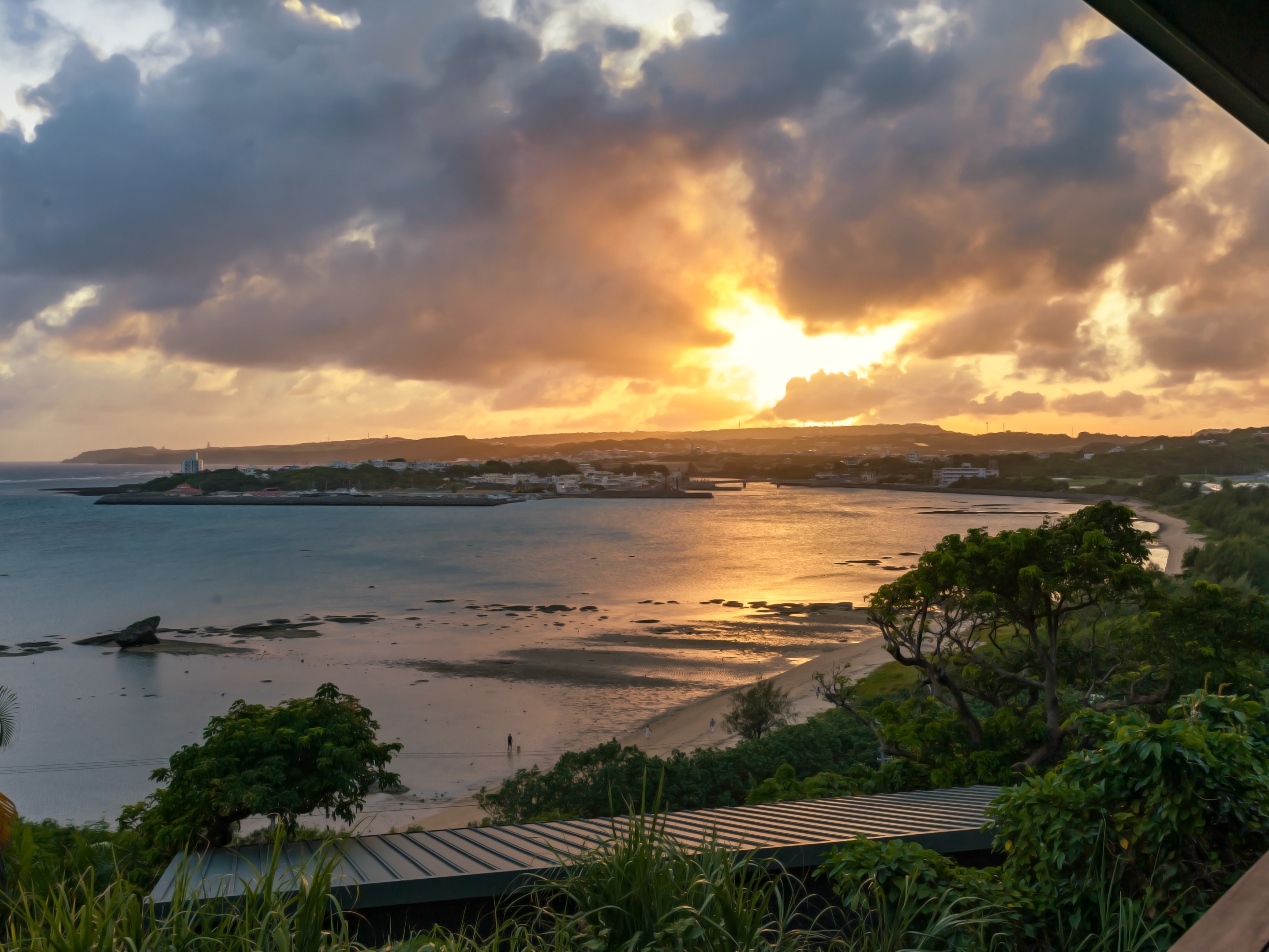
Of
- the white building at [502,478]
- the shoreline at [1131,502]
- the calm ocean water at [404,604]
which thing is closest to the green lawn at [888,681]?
the calm ocean water at [404,604]

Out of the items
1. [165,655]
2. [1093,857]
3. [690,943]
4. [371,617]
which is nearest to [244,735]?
[690,943]

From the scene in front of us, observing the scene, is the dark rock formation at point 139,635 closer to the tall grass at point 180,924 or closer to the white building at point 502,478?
the tall grass at point 180,924

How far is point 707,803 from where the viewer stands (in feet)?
34.8

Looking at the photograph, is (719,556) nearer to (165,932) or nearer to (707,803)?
(707,803)

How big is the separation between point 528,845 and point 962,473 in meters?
110

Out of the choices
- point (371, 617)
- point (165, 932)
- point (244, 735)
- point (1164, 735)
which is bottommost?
point (371, 617)

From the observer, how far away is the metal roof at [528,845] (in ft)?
13.1

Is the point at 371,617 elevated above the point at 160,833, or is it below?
below

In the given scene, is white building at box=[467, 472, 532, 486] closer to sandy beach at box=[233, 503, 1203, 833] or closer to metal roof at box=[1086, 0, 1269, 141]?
sandy beach at box=[233, 503, 1203, 833]

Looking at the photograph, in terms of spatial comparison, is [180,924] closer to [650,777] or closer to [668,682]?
[650,777]

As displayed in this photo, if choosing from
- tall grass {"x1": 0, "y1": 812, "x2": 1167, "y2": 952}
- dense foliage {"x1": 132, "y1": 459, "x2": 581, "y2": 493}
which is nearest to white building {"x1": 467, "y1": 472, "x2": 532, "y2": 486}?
dense foliage {"x1": 132, "y1": 459, "x2": 581, "y2": 493}

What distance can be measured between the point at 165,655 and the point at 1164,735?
33895 millimetres

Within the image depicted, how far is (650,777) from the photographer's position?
10.5 metres

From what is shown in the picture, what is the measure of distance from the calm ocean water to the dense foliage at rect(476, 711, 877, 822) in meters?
5.91
